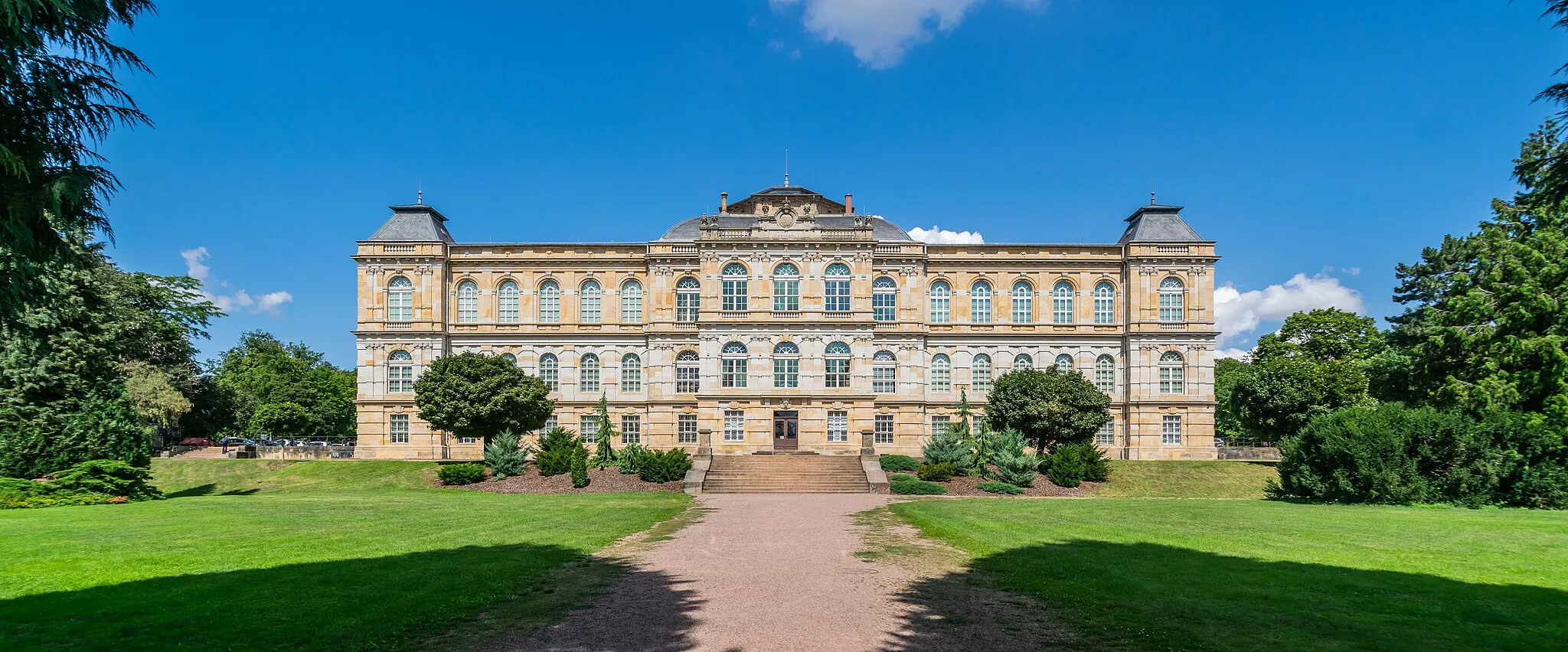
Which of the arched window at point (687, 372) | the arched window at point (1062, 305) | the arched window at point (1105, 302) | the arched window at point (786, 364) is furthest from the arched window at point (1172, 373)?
the arched window at point (687, 372)

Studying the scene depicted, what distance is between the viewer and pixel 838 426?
1955 inches

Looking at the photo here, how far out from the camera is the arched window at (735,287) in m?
51.1

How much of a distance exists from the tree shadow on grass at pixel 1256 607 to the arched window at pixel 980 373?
39.9 m

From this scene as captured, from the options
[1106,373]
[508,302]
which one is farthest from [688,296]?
[1106,373]

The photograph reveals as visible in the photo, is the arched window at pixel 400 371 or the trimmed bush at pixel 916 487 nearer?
the trimmed bush at pixel 916 487

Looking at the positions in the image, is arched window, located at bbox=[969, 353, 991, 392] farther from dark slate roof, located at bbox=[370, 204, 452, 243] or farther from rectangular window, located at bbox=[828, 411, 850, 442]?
dark slate roof, located at bbox=[370, 204, 452, 243]

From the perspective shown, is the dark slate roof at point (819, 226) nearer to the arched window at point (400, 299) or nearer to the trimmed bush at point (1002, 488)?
the arched window at point (400, 299)

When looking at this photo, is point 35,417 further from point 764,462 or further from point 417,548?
point 764,462

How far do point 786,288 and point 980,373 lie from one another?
14040 mm

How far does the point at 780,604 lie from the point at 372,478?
36.9m

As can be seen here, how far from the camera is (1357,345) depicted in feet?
210

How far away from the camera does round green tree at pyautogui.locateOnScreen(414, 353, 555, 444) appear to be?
4162cm

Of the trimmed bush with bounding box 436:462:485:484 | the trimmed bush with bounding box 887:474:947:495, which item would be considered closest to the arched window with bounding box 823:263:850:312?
the trimmed bush with bounding box 887:474:947:495

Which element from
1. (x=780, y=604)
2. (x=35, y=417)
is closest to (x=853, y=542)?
(x=780, y=604)
